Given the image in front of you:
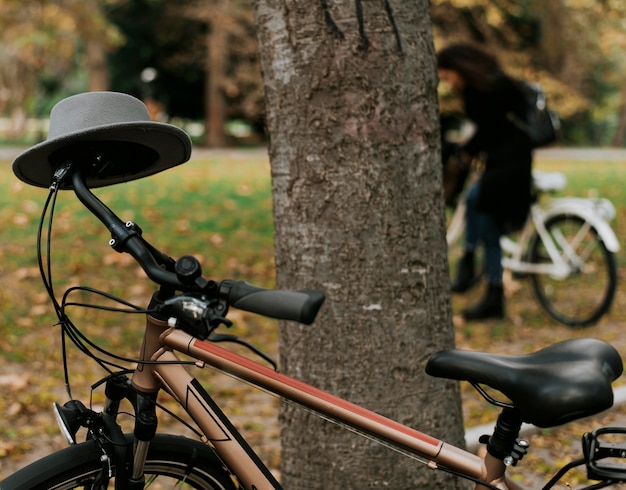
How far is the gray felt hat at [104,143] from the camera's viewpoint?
1923 mm

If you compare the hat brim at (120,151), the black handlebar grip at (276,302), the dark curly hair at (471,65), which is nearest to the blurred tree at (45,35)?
the dark curly hair at (471,65)

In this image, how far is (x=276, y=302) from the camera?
5.54 ft

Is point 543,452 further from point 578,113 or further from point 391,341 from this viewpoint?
point 578,113

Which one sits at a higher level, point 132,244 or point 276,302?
point 132,244

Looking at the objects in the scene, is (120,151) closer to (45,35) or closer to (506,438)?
(506,438)

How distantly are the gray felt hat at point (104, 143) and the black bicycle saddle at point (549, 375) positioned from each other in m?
0.82

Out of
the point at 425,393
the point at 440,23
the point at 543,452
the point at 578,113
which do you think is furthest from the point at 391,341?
the point at 578,113

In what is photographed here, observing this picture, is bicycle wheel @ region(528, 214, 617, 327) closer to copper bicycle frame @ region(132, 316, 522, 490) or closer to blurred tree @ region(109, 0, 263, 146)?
copper bicycle frame @ region(132, 316, 522, 490)

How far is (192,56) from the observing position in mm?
25797

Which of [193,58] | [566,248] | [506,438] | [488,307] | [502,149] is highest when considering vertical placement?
[193,58]

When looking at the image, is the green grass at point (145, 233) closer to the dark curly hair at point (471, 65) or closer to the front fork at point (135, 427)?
the dark curly hair at point (471, 65)

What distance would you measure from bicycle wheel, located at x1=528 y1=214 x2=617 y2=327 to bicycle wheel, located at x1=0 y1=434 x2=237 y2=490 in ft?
15.0

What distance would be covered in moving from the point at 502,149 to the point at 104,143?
4444mm

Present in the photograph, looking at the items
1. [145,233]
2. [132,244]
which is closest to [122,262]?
[145,233]
